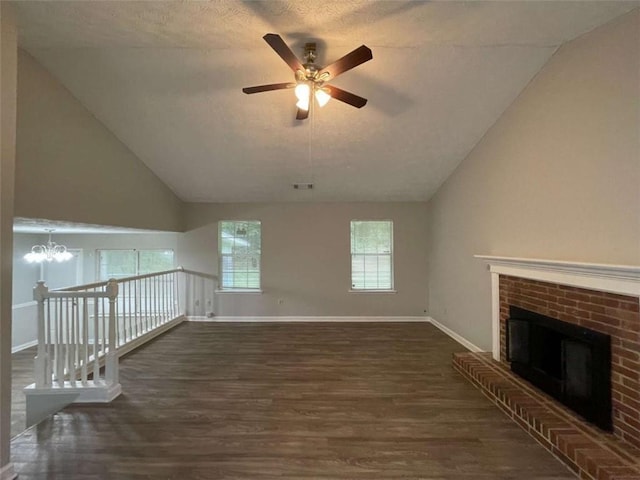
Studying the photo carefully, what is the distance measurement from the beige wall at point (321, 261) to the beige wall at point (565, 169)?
1.67 metres

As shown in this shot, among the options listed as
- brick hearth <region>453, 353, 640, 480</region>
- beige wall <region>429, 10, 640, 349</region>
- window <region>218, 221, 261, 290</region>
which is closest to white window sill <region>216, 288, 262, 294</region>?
window <region>218, 221, 261, 290</region>

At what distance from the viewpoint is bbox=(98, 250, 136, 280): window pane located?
6648mm

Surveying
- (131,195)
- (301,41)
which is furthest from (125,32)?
(131,195)

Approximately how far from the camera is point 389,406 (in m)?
2.93

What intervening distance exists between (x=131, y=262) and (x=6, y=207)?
4.98 m

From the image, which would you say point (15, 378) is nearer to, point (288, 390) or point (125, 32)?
point (288, 390)

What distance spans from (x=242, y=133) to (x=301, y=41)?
5.61 feet

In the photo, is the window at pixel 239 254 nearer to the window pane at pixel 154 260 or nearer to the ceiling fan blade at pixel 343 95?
the window pane at pixel 154 260

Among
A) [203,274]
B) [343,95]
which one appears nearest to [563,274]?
[343,95]

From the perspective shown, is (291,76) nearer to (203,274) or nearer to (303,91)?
(303,91)

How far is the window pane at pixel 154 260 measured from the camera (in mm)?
6629

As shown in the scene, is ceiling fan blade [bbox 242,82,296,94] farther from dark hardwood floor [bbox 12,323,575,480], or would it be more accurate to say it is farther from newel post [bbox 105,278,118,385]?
dark hardwood floor [bbox 12,323,575,480]

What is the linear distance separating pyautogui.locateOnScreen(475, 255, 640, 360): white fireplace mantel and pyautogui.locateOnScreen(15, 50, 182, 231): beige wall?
4506mm

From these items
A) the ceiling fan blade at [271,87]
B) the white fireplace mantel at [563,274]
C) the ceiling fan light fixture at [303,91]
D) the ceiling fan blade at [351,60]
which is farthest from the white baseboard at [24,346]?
the white fireplace mantel at [563,274]
